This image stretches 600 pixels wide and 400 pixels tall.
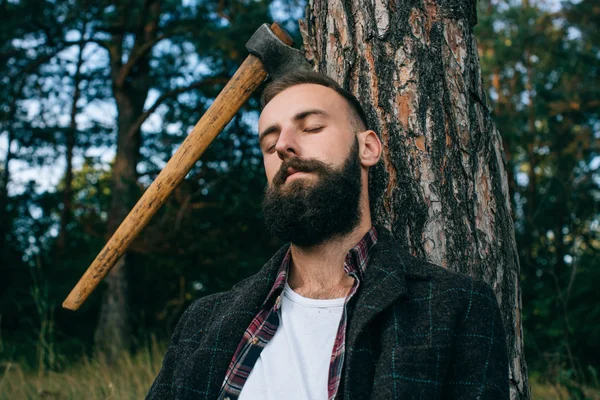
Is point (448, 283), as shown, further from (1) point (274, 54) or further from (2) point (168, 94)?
(2) point (168, 94)

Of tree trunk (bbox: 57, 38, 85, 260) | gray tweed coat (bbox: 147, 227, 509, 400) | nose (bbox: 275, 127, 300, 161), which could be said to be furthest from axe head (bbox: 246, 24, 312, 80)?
tree trunk (bbox: 57, 38, 85, 260)

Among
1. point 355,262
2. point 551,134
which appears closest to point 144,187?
point 355,262

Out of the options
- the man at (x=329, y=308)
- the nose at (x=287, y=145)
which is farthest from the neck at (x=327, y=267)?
the nose at (x=287, y=145)

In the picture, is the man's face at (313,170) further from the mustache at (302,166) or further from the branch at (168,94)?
the branch at (168,94)

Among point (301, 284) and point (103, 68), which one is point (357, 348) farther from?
point (103, 68)

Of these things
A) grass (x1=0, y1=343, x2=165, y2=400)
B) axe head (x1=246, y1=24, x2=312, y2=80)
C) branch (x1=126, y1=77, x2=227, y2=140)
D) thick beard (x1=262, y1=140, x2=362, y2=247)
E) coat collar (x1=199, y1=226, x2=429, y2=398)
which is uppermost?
branch (x1=126, y1=77, x2=227, y2=140)

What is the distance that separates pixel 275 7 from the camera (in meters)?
8.16

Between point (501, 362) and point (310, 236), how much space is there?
0.76 metres

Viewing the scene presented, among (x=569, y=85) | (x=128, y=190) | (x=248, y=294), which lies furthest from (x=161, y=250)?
(x=569, y=85)

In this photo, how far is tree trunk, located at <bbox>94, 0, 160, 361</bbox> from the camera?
7863mm

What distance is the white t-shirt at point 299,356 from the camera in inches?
67.7

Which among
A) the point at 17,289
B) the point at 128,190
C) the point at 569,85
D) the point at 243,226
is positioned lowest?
the point at 17,289

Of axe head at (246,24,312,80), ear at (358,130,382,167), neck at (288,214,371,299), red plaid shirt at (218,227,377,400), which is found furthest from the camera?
axe head at (246,24,312,80)

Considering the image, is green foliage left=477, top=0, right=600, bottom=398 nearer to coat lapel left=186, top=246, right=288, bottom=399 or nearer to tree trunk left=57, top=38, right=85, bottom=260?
coat lapel left=186, top=246, right=288, bottom=399
